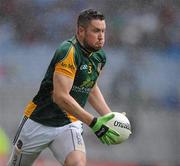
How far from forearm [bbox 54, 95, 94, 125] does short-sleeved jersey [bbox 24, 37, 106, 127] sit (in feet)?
0.60

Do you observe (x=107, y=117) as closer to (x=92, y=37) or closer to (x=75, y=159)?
(x=75, y=159)

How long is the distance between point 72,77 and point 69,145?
1.70 ft

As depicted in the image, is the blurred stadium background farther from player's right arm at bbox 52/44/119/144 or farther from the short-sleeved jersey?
player's right arm at bbox 52/44/119/144

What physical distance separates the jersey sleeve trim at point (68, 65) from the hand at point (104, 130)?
356mm

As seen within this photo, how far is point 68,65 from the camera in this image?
4.92 meters

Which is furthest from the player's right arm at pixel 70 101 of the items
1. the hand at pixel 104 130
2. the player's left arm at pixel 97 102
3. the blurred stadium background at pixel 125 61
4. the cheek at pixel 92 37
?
the blurred stadium background at pixel 125 61

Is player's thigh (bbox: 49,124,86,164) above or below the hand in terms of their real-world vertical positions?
below

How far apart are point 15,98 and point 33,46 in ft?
1.88

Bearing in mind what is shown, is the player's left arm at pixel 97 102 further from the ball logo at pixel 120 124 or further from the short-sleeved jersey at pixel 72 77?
the ball logo at pixel 120 124

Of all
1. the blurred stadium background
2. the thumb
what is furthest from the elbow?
the blurred stadium background

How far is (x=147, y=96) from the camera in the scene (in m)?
7.41

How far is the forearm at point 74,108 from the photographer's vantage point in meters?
4.82

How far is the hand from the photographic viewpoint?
484 centimetres

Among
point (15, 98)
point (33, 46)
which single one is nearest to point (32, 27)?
point (33, 46)
